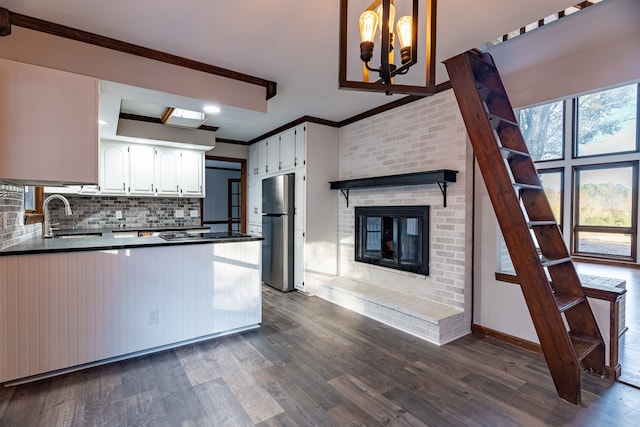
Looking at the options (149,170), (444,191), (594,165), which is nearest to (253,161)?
(149,170)

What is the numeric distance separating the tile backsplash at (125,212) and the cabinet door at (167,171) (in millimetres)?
392

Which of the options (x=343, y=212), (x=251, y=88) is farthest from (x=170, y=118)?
(x=343, y=212)

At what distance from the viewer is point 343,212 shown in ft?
14.9

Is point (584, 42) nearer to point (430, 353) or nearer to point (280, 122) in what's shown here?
point (430, 353)

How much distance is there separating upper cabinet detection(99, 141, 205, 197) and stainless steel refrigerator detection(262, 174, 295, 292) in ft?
4.07

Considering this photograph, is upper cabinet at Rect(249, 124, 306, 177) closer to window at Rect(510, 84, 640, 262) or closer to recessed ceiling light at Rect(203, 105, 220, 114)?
recessed ceiling light at Rect(203, 105, 220, 114)

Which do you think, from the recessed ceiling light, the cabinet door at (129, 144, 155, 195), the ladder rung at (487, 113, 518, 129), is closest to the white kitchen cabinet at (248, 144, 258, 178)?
the cabinet door at (129, 144, 155, 195)

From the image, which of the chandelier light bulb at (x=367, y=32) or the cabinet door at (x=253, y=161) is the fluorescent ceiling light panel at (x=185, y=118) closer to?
the cabinet door at (x=253, y=161)

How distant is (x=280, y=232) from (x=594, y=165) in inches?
269

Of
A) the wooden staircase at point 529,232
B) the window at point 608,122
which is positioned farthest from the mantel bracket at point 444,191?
the window at point 608,122

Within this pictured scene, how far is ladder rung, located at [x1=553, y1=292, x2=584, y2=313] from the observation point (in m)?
2.04

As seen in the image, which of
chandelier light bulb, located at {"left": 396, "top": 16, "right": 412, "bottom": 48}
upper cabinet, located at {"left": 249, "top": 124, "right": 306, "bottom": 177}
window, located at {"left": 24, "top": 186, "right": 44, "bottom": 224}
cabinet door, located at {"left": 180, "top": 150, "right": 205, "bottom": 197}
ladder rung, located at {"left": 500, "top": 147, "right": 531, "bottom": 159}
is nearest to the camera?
chandelier light bulb, located at {"left": 396, "top": 16, "right": 412, "bottom": 48}

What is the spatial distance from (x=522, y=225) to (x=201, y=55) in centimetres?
283

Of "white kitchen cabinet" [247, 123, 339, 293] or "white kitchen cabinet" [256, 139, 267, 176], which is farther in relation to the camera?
"white kitchen cabinet" [256, 139, 267, 176]
